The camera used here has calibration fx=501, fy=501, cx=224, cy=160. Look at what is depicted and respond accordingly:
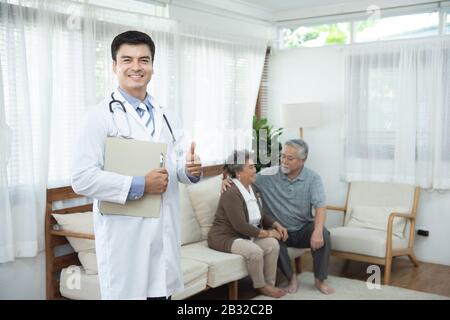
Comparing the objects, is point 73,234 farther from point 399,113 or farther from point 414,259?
point 399,113

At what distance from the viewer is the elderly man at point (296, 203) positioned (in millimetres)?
3822

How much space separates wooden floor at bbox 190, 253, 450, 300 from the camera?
3.83m

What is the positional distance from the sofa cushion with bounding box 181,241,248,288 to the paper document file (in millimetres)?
1758

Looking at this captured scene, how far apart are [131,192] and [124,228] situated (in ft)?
0.42

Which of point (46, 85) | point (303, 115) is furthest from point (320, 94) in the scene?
point (46, 85)

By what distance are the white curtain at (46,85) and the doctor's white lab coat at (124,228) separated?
1.54m

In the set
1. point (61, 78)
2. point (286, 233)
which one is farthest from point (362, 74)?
point (61, 78)

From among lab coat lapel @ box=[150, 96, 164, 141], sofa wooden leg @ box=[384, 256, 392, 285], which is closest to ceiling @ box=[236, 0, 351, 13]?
sofa wooden leg @ box=[384, 256, 392, 285]

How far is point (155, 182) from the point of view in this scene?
5.30 feet

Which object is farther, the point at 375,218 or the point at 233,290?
the point at 375,218

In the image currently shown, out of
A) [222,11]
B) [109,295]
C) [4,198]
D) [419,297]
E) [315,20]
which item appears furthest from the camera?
[315,20]

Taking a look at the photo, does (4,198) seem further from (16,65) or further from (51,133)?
(16,65)

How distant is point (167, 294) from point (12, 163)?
5.69 ft

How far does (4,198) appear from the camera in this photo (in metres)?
2.92
